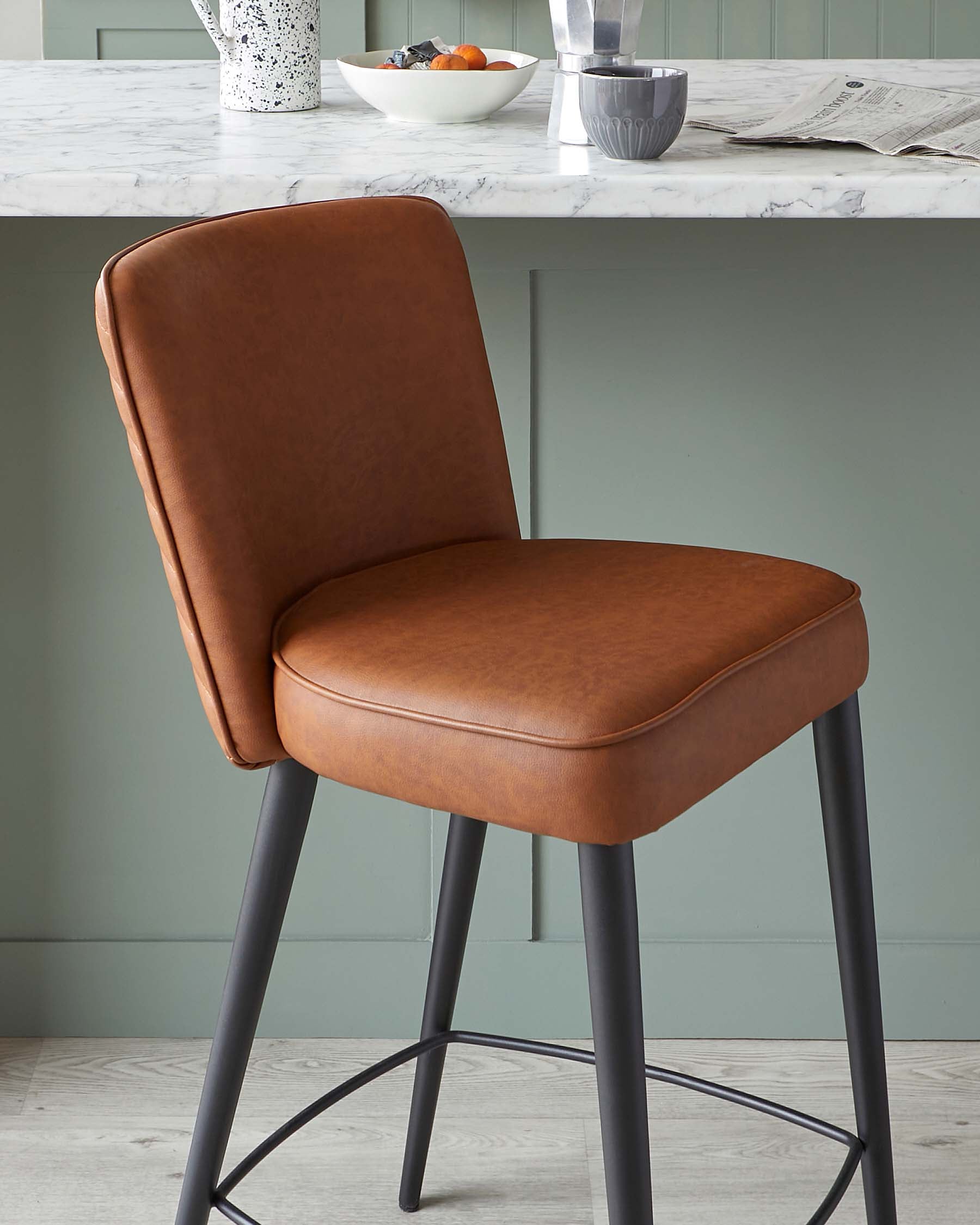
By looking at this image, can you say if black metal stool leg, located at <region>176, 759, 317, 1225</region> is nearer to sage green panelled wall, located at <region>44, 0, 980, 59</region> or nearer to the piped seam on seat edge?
the piped seam on seat edge

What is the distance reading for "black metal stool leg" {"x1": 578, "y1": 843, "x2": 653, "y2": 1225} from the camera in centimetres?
83

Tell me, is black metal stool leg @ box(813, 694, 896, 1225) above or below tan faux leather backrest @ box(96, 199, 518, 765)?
below

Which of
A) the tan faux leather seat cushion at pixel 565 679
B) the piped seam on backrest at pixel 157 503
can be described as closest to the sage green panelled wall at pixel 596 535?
the tan faux leather seat cushion at pixel 565 679

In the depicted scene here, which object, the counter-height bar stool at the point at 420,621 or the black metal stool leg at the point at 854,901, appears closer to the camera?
the counter-height bar stool at the point at 420,621

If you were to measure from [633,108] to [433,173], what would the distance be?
18 cm

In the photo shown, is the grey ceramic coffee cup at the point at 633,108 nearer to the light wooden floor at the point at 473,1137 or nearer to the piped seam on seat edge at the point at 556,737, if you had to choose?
the piped seam on seat edge at the point at 556,737

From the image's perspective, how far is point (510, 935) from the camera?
5.55ft

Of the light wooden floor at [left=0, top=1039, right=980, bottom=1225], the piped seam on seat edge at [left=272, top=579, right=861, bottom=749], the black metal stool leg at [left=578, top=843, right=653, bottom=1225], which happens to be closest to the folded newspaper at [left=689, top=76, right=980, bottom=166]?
the piped seam on seat edge at [left=272, top=579, right=861, bottom=749]

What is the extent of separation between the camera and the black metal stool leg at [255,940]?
0.99 meters

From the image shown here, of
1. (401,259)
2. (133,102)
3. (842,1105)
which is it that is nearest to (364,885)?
(842,1105)

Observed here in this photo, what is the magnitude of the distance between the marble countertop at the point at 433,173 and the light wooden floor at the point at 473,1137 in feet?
3.30

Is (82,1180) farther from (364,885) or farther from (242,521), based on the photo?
(242,521)

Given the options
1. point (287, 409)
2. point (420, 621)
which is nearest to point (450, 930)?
point (420, 621)

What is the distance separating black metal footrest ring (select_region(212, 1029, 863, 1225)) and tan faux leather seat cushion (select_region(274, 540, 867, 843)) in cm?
36
